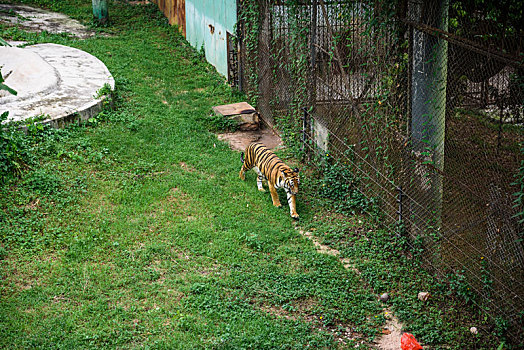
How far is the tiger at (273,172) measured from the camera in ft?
23.4

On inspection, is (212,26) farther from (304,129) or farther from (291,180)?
(291,180)

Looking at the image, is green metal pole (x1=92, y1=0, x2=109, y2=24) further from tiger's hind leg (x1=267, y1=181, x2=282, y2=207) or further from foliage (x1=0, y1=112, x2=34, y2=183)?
tiger's hind leg (x1=267, y1=181, x2=282, y2=207)

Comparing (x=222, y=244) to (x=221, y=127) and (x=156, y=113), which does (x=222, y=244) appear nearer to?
(x=221, y=127)

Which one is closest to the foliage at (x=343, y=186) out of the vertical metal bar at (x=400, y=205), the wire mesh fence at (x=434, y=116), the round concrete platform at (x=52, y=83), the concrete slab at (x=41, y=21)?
the wire mesh fence at (x=434, y=116)

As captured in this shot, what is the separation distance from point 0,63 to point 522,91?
409 inches

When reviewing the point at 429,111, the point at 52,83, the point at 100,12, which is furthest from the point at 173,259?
the point at 100,12

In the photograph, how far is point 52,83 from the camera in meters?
11.1

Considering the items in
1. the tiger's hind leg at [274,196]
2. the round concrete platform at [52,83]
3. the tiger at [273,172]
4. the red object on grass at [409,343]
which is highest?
the round concrete platform at [52,83]

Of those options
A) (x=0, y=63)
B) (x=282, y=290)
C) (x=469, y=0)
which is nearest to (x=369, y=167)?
(x=282, y=290)

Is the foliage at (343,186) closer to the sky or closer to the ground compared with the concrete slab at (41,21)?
closer to the ground

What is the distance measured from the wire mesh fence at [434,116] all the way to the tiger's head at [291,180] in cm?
79

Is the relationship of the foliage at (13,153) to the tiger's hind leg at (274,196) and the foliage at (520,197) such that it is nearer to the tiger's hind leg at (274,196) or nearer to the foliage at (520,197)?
the tiger's hind leg at (274,196)

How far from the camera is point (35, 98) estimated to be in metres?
10.3

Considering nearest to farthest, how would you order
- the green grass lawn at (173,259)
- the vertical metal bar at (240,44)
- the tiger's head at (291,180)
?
the green grass lawn at (173,259) → the tiger's head at (291,180) → the vertical metal bar at (240,44)
